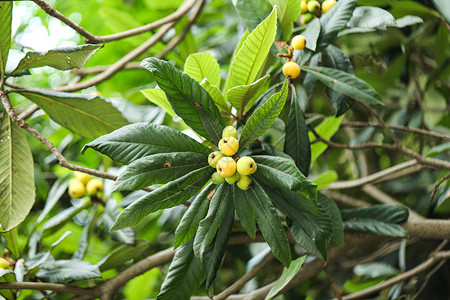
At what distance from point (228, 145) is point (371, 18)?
49 cm

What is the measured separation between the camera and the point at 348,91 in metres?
0.85

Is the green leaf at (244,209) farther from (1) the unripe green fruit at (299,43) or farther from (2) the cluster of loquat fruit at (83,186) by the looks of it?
(2) the cluster of loquat fruit at (83,186)

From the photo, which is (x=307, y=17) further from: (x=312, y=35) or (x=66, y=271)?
(x=66, y=271)

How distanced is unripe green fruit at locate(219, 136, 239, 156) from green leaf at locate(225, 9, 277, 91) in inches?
6.4

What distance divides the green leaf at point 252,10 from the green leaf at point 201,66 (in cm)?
14

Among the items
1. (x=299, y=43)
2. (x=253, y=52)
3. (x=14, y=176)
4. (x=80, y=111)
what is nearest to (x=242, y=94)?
(x=253, y=52)

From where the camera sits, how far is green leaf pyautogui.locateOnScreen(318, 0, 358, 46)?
2.86ft

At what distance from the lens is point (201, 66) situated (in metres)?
0.85

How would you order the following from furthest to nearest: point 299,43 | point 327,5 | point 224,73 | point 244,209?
point 224,73, point 327,5, point 299,43, point 244,209

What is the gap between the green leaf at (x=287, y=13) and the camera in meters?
0.90

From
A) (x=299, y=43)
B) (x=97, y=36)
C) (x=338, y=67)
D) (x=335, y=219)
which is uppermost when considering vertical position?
(x=97, y=36)

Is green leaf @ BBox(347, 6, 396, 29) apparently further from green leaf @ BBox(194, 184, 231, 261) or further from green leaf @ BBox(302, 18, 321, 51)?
green leaf @ BBox(194, 184, 231, 261)

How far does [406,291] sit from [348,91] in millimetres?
797

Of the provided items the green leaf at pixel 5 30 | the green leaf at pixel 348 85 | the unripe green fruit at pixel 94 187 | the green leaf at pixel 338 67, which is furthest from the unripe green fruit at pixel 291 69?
the unripe green fruit at pixel 94 187
